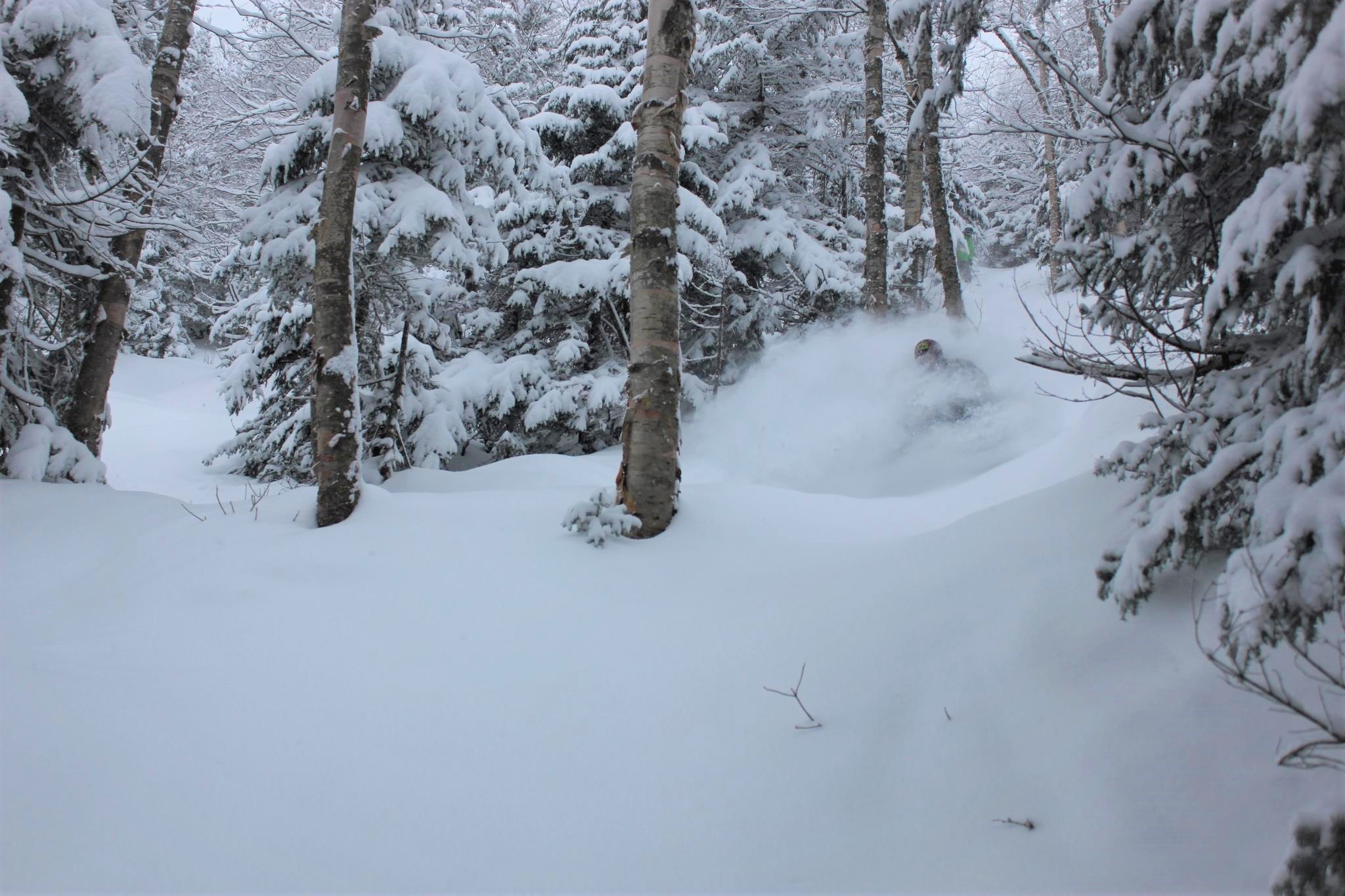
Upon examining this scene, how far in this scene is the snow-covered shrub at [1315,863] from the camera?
4.98 feet

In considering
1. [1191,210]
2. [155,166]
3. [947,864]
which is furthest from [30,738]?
[155,166]

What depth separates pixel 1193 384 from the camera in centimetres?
260

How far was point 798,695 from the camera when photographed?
293 centimetres

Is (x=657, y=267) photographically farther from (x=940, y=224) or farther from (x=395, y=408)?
(x=940, y=224)

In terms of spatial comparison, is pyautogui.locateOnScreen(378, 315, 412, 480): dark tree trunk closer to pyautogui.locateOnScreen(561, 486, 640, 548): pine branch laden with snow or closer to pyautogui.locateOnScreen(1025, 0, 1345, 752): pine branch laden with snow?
pyautogui.locateOnScreen(561, 486, 640, 548): pine branch laden with snow

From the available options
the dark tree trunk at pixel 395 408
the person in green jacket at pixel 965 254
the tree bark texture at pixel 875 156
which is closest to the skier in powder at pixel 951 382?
the tree bark texture at pixel 875 156

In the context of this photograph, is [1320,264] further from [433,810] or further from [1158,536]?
[433,810]

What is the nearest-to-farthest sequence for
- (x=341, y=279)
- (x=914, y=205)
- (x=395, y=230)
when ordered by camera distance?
(x=341, y=279) < (x=395, y=230) < (x=914, y=205)

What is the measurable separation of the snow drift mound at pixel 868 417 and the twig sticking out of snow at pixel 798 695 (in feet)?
17.5

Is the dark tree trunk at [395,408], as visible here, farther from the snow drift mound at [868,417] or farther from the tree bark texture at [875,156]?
the tree bark texture at [875,156]

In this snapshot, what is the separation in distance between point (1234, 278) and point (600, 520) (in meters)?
3.28

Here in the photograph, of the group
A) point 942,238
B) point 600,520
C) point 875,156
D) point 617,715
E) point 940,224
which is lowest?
point 617,715

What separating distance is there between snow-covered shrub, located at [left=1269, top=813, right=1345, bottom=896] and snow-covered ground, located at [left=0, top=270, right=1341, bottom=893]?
280 millimetres

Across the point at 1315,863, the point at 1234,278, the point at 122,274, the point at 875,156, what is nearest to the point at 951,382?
the point at 875,156
